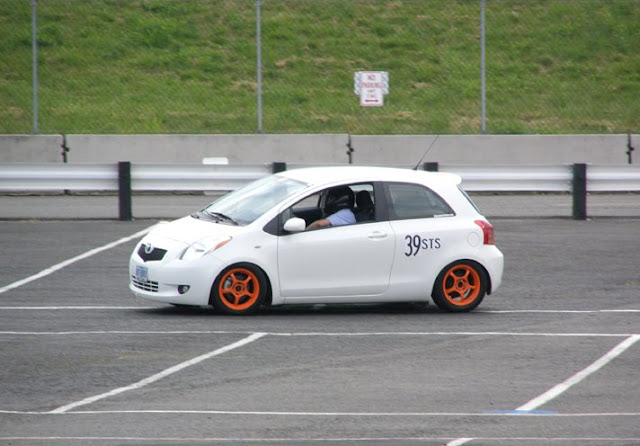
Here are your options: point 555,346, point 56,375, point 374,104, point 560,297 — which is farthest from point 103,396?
point 374,104

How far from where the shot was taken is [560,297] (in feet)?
44.7

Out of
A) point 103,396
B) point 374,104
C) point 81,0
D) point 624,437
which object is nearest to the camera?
point 624,437

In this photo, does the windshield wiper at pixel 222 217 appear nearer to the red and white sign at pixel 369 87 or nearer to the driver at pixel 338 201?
the driver at pixel 338 201

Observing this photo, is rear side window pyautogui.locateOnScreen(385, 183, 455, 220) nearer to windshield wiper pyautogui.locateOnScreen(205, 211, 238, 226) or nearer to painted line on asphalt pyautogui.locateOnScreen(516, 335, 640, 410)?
windshield wiper pyautogui.locateOnScreen(205, 211, 238, 226)

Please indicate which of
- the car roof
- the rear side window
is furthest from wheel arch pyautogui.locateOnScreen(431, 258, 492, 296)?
the car roof

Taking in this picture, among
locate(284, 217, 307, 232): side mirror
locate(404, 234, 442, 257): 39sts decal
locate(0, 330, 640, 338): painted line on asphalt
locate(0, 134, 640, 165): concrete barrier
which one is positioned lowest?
locate(0, 330, 640, 338): painted line on asphalt

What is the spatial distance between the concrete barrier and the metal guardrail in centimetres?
412

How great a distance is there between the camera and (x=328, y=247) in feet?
39.9

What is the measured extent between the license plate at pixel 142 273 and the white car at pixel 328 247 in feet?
0.04

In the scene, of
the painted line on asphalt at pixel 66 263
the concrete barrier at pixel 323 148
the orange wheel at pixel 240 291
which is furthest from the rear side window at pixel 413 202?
the concrete barrier at pixel 323 148

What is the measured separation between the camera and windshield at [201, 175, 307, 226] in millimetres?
12312

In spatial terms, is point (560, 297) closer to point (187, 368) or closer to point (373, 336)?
point (373, 336)

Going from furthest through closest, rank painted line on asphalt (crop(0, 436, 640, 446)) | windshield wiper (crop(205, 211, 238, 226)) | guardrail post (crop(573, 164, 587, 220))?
guardrail post (crop(573, 164, 587, 220)), windshield wiper (crop(205, 211, 238, 226)), painted line on asphalt (crop(0, 436, 640, 446))

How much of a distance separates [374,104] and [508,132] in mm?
3160
